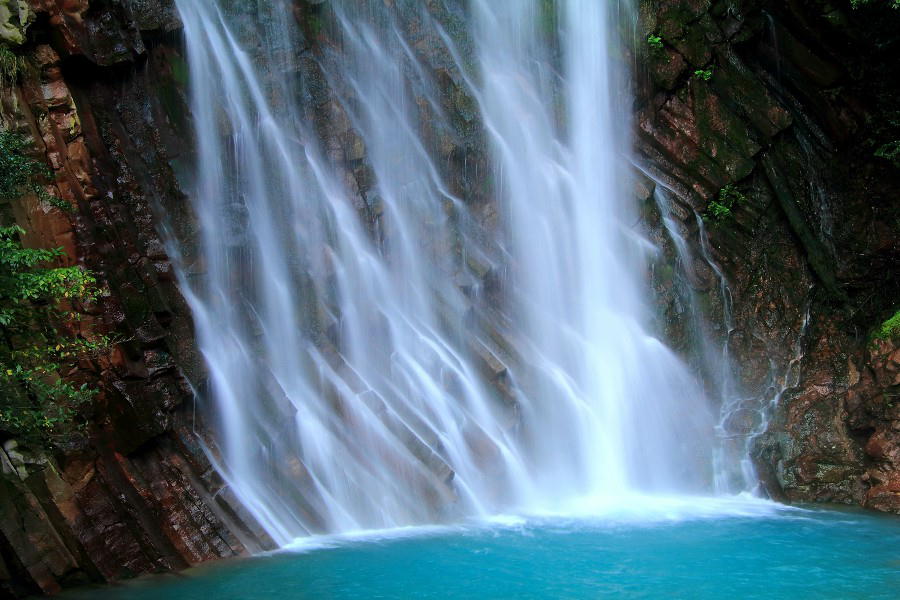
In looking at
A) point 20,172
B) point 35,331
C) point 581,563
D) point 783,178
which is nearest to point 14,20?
point 20,172

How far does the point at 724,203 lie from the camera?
15.5m

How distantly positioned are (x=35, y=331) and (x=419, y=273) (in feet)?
23.0

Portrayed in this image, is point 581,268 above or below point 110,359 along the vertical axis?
above

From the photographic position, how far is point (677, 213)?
15.6 m

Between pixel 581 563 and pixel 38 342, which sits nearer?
pixel 38 342

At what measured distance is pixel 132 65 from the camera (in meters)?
12.5

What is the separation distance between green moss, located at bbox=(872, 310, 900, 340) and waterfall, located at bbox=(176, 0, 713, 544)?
10.9ft

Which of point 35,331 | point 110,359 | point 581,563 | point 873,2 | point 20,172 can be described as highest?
point 873,2

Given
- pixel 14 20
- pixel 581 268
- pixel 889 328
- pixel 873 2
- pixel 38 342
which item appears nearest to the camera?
pixel 38 342

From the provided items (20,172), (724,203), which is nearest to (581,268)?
(724,203)

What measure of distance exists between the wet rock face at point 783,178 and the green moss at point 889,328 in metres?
0.88

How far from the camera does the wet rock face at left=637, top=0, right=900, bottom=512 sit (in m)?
14.6

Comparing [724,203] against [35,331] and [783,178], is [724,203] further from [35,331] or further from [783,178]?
[35,331]

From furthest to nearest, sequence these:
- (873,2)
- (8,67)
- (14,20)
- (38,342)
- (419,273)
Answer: (419,273) → (873,2) → (14,20) → (8,67) → (38,342)
